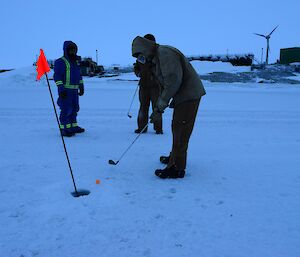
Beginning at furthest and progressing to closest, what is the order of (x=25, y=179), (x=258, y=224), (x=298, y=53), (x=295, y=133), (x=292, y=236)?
(x=298, y=53) < (x=295, y=133) < (x=25, y=179) < (x=258, y=224) < (x=292, y=236)

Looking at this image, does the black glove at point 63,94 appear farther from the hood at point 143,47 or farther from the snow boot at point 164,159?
the hood at point 143,47

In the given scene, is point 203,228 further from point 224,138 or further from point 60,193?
point 224,138

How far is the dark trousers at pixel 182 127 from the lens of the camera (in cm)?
405

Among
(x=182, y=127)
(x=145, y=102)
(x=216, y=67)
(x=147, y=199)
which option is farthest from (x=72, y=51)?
(x=216, y=67)

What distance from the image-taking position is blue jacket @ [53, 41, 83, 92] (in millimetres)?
6492

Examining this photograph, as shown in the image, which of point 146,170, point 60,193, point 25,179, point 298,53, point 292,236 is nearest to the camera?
point 292,236

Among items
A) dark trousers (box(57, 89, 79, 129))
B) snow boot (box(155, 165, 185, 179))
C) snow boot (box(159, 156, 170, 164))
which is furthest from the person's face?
snow boot (box(155, 165, 185, 179))

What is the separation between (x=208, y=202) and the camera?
3.49m

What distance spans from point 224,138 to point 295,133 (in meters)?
1.90

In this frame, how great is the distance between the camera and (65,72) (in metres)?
6.52

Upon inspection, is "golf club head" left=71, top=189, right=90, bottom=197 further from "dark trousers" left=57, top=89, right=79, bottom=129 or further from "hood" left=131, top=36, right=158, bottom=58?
"dark trousers" left=57, top=89, right=79, bottom=129

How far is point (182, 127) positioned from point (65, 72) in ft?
11.2

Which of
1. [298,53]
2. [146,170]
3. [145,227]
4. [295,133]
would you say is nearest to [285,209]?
[145,227]

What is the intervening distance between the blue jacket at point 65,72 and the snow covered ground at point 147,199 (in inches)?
42.4
